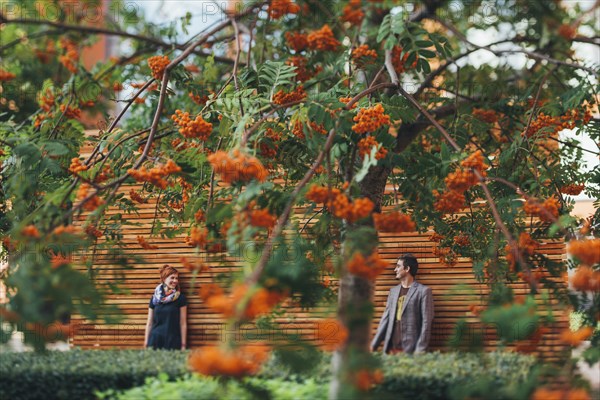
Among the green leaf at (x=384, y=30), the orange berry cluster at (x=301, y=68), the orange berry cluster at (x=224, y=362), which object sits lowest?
the orange berry cluster at (x=224, y=362)

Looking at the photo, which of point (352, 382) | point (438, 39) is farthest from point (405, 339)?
point (352, 382)

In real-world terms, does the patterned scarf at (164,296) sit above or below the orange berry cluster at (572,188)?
below

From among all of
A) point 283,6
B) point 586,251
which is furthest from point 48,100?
point 586,251

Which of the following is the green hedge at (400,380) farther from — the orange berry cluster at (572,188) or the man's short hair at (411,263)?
the man's short hair at (411,263)

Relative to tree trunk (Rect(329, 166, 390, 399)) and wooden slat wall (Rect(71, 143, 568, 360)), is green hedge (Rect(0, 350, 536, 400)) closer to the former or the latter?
tree trunk (Rect(329, 166, 390, 399))

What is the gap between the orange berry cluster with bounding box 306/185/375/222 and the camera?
9.21ft

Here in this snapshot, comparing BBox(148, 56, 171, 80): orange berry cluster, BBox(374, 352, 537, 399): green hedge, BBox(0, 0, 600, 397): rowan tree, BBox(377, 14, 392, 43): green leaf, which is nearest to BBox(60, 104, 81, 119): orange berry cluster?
BBox(0, 0, 600, 397): rowan tree

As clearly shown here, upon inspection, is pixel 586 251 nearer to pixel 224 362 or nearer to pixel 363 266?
pixel 363 266

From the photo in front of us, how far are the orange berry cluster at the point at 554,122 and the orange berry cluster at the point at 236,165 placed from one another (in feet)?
6.90

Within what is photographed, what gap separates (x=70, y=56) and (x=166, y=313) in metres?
2.42

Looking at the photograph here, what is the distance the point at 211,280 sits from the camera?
7320 millimetres

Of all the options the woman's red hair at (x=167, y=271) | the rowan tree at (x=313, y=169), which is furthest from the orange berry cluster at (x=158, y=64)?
the woman's red hair at (x=167, y=271)

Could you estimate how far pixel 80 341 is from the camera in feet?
25.0

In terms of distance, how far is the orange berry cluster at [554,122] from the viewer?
449 cm
